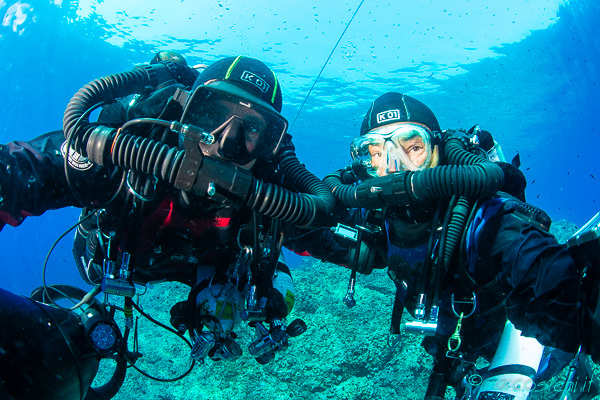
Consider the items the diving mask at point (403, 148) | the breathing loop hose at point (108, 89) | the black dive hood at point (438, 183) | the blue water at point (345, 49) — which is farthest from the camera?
the blue water at point (345, 49)

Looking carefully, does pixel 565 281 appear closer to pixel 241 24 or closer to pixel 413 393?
pixel 413 393

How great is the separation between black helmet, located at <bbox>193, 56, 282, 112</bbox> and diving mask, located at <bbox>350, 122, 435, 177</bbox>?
1.09 metres

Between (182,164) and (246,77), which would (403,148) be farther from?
(182,164)

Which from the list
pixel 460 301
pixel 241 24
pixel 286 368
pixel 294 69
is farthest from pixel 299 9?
pixel 460 301

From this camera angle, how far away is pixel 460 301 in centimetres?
278

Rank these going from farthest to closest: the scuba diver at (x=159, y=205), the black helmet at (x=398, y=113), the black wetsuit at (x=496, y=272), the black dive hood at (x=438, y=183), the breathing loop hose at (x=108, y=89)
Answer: the black helmet at (x=398, y=113)
the black dive hood at (x=438, y=183)
the breathing loop hose at (x=108, y=89)
the scuba diver at (x=159, y=205)
the black wetsuit at (x=496, y=272)

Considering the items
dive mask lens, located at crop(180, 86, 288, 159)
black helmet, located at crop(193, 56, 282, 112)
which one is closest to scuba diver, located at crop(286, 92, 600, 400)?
dive mask lens, located at crop(180, 86, 288, 159)

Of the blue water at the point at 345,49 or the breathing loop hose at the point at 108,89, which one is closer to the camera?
the breathing loop hose at the point at 108,89

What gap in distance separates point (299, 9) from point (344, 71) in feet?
22.9

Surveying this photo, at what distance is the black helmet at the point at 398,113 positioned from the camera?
325cm

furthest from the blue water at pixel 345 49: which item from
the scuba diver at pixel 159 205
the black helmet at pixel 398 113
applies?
the scuba diver at pixel 159 205

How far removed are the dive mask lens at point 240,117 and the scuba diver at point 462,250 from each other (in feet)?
2.80

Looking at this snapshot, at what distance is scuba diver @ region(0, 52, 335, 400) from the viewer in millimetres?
1923

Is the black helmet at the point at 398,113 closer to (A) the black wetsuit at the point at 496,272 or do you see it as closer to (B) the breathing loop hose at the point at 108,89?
(A) the black wetsuit at the point at 496,272
